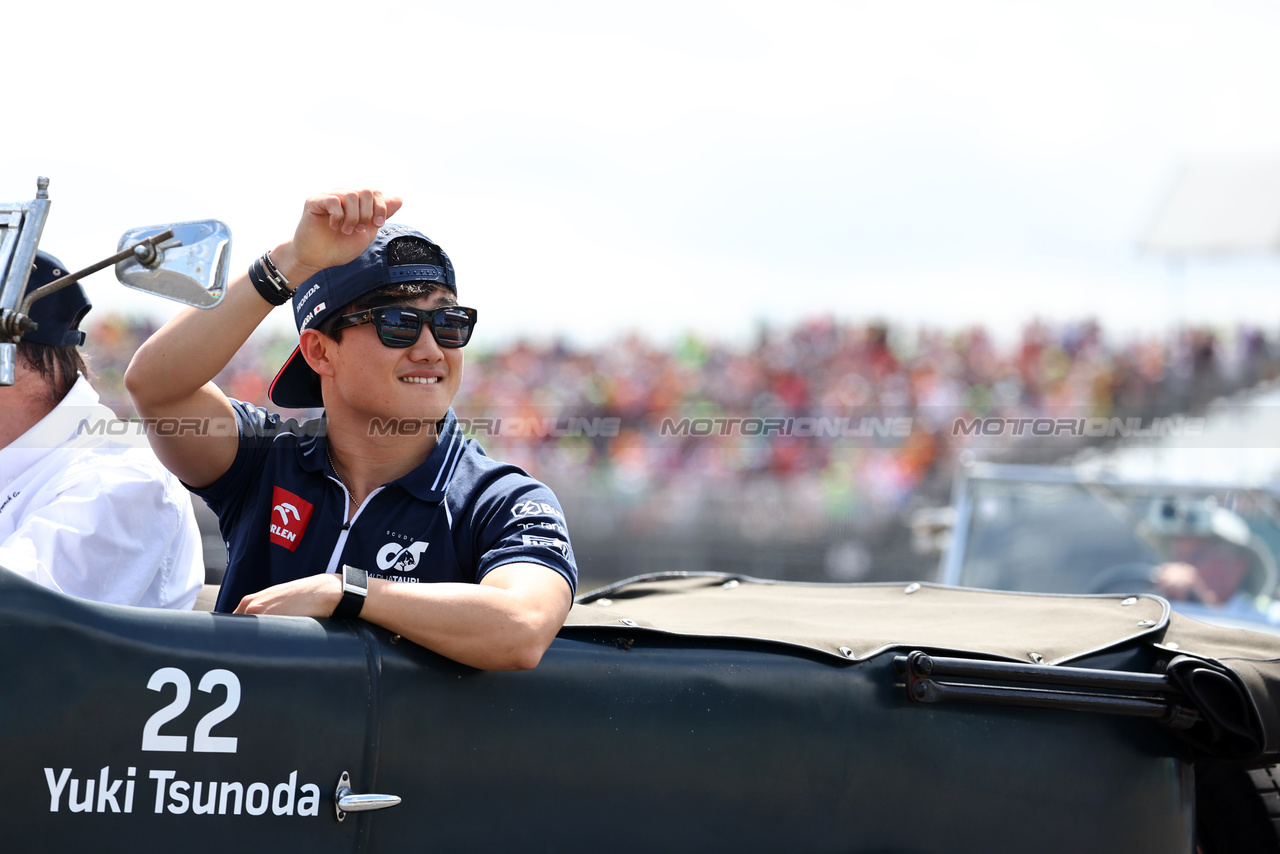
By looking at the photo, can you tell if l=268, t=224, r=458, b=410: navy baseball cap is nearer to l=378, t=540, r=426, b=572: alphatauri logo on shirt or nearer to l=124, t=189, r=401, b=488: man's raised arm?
l=124, t=189, r=401, b=488: man's raised arm

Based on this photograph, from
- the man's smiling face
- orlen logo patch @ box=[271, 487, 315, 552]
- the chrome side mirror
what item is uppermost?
the chrome side mirror

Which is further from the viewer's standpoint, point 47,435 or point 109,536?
point 47,435

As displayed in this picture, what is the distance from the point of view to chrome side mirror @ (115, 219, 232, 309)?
149 cm

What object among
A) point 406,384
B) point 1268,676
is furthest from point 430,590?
point 1268,676

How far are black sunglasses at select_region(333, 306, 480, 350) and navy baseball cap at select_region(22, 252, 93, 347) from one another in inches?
19.1

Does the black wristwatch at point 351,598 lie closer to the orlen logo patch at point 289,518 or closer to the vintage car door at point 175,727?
the vintage car door at point 175,727

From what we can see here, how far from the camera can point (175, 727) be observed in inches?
63.6

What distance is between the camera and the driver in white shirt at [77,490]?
203cm

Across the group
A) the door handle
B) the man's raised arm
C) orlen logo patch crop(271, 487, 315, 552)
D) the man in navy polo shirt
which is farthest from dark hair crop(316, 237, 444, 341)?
the door handle

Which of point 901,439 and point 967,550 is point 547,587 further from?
point 901,439

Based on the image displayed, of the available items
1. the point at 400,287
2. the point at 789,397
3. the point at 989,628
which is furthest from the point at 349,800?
the point at 789,397

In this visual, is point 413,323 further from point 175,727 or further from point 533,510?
point 175,727

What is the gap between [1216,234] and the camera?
1717 centimetres

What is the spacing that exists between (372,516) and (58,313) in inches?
27.2
